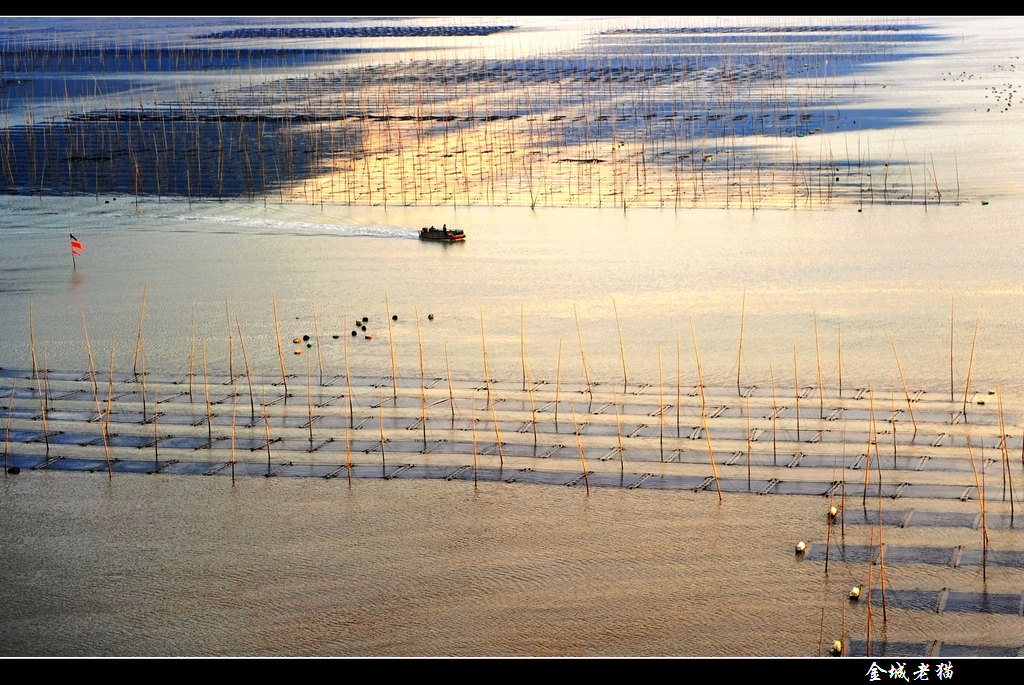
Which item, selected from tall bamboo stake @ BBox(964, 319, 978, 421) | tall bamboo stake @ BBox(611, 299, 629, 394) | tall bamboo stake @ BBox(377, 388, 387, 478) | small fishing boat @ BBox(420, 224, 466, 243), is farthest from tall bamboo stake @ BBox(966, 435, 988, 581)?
small fishing boat @ BBox(420, 224, 466, 243)

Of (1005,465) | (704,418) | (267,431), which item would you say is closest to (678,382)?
(704,418)

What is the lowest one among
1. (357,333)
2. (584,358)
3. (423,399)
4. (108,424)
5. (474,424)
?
(474,424)

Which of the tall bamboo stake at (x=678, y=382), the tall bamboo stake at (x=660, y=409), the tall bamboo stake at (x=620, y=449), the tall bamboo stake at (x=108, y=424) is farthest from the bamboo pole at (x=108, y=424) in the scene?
the tall bamboo stake at (x=678, y=382)

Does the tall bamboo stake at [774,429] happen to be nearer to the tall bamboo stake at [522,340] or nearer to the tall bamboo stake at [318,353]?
the tall bamboo stake at [522,340]

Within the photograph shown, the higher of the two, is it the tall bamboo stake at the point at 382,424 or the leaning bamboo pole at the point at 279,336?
the leaning bamboo pole at the point at 279,336

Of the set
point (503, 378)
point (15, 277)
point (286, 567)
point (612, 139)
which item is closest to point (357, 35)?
point (612, 139)

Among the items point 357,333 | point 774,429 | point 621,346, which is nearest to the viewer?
point 774,429

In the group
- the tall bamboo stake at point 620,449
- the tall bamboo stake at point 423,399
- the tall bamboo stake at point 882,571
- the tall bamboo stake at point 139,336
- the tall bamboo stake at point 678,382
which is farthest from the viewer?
the tall bamboo stake at point 139,336

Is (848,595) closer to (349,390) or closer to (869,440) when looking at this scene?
(869,440)

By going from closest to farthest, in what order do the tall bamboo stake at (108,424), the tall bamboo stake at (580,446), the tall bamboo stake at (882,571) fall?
the tall bamboo stake at (882,571), the tall bamboo stake at (580,446), the tall bamboo stake at (108,424)
